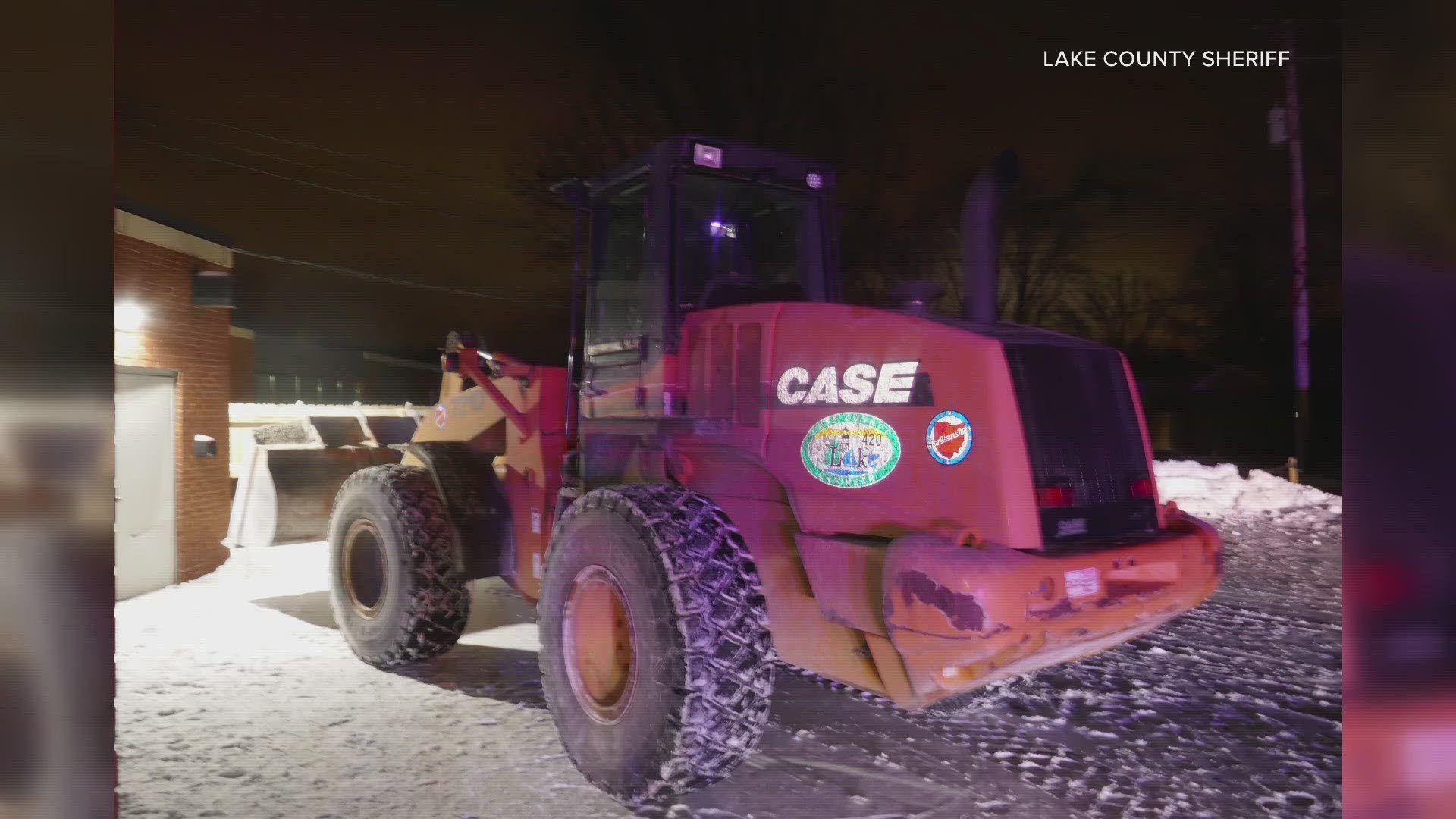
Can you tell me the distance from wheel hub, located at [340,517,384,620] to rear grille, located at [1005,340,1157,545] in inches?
181

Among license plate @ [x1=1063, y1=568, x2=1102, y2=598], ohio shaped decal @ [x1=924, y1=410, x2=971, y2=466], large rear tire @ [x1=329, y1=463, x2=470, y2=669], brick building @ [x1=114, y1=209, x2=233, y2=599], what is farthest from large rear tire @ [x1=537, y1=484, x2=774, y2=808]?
brick building @ [x1=114, y1=209, x2=233, y2=599]

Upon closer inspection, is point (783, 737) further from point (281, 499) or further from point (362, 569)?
point (281, 499)

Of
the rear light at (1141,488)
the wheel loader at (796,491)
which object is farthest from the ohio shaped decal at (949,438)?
the rear light at (1141,488)

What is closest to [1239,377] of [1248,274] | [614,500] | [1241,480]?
[1248,274]

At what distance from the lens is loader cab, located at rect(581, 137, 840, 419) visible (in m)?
4.61

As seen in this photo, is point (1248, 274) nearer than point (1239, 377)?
Yes

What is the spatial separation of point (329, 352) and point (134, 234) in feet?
117

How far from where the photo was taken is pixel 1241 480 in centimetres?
1566

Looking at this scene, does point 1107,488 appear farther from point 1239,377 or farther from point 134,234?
point 1239,377

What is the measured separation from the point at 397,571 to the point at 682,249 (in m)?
2.85

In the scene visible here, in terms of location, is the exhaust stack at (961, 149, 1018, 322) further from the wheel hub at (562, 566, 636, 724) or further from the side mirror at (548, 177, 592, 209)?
the side mirror at (548, 177, 592, 209)

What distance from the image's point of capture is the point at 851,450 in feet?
12.4

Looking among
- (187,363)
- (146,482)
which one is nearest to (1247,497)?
(187,363)

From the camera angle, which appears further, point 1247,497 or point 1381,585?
point 1247,497
